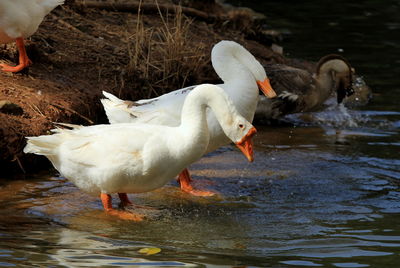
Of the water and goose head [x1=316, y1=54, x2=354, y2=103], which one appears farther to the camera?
goose head [x1=316, y1=54, x2=354, y2=103]

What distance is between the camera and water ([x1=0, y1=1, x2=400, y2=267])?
5535mm

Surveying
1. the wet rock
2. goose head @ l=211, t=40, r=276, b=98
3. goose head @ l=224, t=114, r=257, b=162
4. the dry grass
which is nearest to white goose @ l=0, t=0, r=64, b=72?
the wet rock

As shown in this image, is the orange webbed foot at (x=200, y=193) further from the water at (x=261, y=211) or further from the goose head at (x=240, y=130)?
the goose head at (x=240, y=130)

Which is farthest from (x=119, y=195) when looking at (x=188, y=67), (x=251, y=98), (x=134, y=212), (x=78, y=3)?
(x=78, y=3)

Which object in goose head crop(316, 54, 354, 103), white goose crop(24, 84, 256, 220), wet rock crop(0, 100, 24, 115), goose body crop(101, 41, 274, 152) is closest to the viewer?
white goose crop(24, 84, 256, 220)

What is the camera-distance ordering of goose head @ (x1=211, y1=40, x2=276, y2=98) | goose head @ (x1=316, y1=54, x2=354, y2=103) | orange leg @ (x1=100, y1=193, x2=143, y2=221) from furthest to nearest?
1. goose head @ (x1=316, y1=54, x2=354, y2=103)
2. goose head @ (x1=211, y1=40, x2=276, y2=98)
3. orange leg @ (x1=100, y1=193, x2=143, y2=221)

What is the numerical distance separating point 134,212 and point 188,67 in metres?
3.81

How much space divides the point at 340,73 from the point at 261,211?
15.3 ft

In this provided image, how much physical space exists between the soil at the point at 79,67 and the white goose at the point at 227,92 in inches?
38.2

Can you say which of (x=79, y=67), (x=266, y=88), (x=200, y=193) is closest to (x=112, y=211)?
(x=200, y=193)

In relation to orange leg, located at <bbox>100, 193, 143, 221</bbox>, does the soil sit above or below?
above

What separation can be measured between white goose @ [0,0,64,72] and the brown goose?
337 cm

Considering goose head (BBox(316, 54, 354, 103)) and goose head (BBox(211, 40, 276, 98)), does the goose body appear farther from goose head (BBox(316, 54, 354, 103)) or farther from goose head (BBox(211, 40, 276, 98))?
goose head (BBox(316, 54, 354, 103))

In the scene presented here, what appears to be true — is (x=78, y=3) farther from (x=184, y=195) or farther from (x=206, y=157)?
(x=184, y=195)
